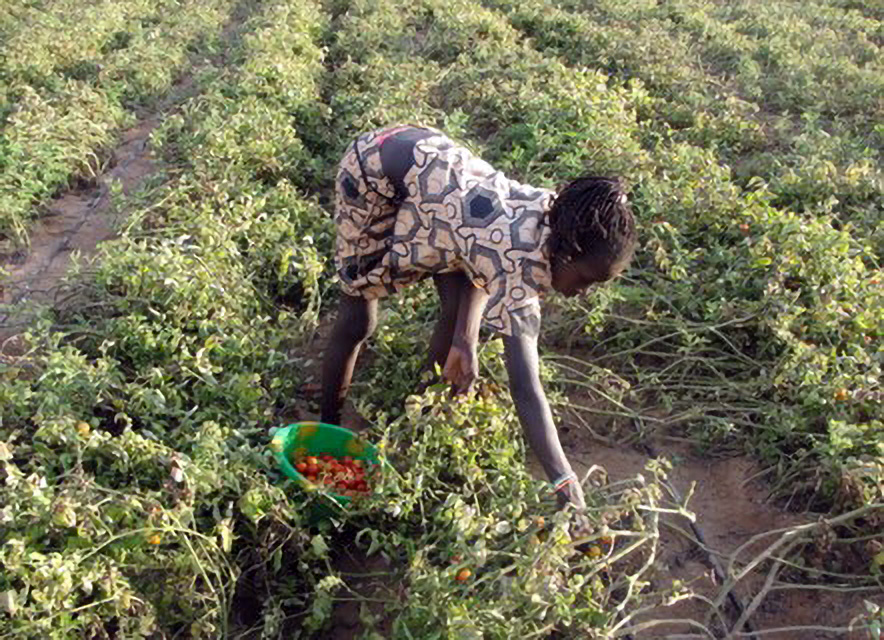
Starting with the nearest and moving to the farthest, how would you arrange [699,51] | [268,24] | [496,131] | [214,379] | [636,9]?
1. [214,379]
2. [496,131]
3. [268,24]
4. [699,51]
5. [636,9]

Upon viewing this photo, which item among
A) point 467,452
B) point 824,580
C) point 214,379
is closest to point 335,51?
point 214,379

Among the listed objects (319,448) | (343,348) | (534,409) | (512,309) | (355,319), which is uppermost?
(512,309)

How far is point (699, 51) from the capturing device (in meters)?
7.84

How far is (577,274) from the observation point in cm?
227

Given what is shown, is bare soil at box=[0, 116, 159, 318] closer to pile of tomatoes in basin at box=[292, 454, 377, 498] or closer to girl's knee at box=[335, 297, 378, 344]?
girl's knee at box=[335, 297, 378, 344]

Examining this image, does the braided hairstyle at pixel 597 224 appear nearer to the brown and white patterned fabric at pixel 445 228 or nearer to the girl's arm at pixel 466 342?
the brown and white patterned fabric at pixel 445 228

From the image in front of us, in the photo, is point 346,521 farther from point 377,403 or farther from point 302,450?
point 377,403

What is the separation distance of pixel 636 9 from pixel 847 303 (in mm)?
6178

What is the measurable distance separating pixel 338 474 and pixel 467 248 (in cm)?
84

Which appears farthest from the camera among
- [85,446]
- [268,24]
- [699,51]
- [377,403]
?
[699,51]

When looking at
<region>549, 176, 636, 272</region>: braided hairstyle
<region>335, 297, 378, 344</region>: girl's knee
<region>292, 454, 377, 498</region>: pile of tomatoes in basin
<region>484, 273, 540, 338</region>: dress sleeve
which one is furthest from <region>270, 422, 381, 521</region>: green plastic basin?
<region>549, 176, 636, 272</region>: braided hairstyle

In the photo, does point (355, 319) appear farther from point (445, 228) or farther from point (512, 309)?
point (512, 309)

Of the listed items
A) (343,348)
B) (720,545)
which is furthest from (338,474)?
(720,545)

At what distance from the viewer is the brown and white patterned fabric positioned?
2.31m
